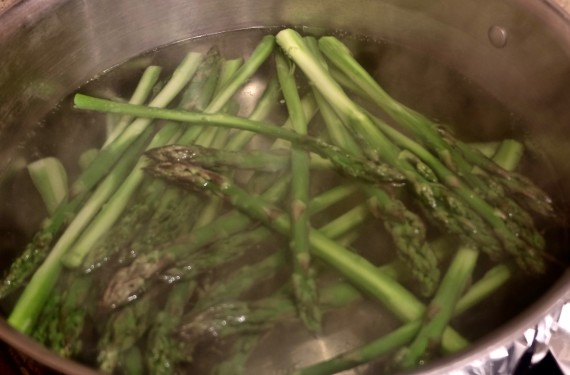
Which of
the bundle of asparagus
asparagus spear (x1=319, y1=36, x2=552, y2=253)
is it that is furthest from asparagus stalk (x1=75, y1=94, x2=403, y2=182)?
asparagus spear (x1=319, y1=36, x2=552, y2=253)

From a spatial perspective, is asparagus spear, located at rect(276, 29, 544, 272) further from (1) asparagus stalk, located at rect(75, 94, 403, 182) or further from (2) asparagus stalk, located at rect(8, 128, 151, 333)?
(2) asparagus stalk, located at rect(8, 128, 151, 333)

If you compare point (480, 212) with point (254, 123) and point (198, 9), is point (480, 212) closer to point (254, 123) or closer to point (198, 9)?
point (254, 123)

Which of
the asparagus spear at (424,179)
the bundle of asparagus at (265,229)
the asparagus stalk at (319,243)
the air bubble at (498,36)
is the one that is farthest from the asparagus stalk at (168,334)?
the air bubble at (498,36)

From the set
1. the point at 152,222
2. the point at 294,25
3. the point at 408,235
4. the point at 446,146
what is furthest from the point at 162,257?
the point at 294,25

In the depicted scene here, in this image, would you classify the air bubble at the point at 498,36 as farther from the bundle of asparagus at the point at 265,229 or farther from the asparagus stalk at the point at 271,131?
the asparagus stalk at the point at 271,131

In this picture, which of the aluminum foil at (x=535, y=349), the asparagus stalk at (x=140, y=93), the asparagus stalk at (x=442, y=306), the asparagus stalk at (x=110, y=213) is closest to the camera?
the aluminum foil at (x=535, y=349)

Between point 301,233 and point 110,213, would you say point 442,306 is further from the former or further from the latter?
point 110,213

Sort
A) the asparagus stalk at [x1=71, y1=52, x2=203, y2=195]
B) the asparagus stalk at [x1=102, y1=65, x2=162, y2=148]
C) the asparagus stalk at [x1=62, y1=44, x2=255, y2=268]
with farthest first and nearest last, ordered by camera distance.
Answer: the asparagus stalk at [x1=102, y1=65, x2=162, y2=148]
the asparagus stalk at [x1=71, y1=52, x2=203, y2=195]
the asparagus stalk at [x1=62, y1=44, x2=255, y2=268]
